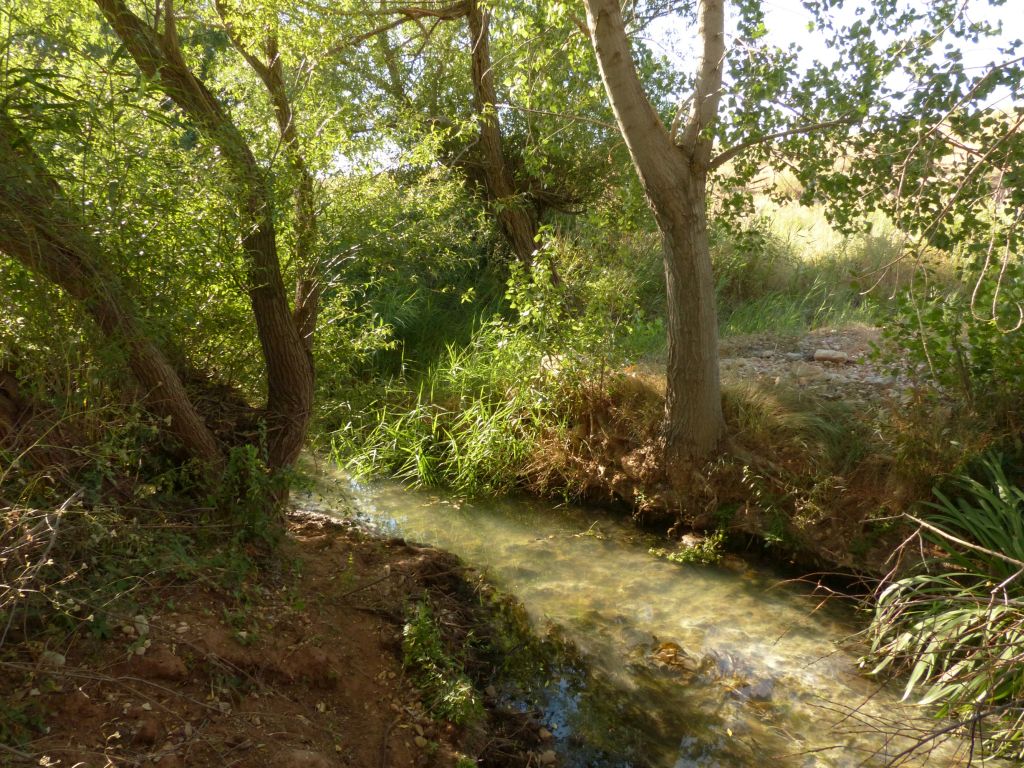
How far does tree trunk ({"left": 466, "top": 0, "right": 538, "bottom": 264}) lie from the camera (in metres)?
8.14

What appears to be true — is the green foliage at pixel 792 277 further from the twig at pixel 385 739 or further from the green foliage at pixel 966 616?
the twig at pixel 385 739

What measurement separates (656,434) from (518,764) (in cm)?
330

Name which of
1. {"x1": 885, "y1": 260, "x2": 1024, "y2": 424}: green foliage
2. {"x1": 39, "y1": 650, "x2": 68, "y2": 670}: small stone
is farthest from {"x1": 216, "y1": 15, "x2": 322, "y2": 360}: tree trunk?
{"x1": 885, "y1": 260, "x2": 1024, "y2": 424}: green foliage

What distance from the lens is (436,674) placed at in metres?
3.99

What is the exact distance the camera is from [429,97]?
9156mm

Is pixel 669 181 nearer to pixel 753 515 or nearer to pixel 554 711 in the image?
pixel 753 515

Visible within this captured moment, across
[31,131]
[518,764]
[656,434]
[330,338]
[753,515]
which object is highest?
[31,131]

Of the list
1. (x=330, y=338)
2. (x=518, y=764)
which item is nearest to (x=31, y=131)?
(x=330, y=338)

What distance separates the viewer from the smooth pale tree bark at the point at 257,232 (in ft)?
14.0

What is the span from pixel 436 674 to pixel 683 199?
11.7 ft

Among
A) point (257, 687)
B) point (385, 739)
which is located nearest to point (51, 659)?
point (257, 687)

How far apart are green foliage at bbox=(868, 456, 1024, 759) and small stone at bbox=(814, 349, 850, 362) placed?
226cm

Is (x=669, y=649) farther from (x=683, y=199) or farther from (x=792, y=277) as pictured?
(x=792, y=277)

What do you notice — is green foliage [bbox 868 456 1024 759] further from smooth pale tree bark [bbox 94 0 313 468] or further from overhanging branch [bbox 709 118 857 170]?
smooth pale tree bark [bbox 94 0 313 468]
